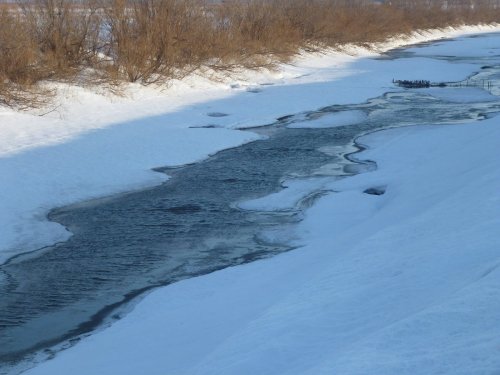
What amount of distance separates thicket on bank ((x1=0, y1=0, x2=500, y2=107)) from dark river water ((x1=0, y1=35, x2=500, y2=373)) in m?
7.81

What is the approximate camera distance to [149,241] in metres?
11.0

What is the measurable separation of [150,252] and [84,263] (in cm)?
91

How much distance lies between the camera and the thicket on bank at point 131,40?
896 inches

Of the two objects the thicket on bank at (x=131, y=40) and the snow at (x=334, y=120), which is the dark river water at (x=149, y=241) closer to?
the snow at (x=334, y=120)

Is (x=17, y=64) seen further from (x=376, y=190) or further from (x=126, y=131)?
(x=376, y=190)

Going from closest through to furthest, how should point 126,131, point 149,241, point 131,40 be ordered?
point 149,241, point 126,131, point 131,40

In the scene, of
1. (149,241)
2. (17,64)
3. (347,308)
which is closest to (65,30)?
(17,64)

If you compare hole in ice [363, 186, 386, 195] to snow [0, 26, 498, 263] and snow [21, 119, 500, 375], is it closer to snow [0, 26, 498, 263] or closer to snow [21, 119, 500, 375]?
snow [21, 119, 500, 375]

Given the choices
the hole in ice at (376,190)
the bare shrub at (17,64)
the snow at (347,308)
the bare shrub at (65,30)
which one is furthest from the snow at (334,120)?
the snow at (347,308)

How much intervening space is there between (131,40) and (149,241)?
17266 mm

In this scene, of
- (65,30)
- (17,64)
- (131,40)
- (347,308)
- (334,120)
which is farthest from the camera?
(131,40)

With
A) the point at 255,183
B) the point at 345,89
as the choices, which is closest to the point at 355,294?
the point at 255,183

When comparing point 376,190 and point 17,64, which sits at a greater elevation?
point 17,64

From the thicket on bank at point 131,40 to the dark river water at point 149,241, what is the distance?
7.81 metres
